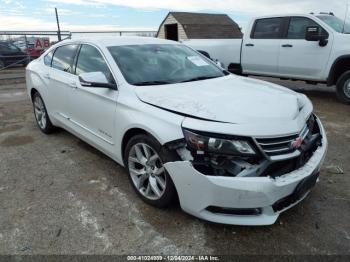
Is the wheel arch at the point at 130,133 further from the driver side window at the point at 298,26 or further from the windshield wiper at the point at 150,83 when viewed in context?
the driver side window at the point at 298,26

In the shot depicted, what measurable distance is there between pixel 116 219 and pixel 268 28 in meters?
6.68

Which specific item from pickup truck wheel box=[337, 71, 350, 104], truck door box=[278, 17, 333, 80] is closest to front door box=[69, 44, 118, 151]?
truck door box=[278, 17, 333, 80]

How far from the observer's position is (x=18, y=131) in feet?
18.9

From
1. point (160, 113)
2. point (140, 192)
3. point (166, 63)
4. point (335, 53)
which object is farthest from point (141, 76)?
point (335, 53)

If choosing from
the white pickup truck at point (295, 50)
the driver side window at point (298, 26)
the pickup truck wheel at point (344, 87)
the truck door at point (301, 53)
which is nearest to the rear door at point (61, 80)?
the white pickup truck at point (295, 50)

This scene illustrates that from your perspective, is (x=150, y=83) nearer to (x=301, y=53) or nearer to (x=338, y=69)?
(x=301, y=53)

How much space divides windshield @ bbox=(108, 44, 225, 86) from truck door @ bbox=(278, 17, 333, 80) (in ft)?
13.0

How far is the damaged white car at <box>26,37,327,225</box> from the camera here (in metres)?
2.51

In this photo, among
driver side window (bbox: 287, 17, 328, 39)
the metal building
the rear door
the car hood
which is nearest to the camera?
the car hood

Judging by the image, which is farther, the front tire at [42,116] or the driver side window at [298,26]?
the driver side window at [298,26]

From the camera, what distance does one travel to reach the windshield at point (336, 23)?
7152mm

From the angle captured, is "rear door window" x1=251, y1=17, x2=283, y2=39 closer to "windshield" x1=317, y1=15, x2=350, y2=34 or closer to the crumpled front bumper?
"windshield" x1=317, y1=15, x2=350, y2=34

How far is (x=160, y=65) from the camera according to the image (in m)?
3.76

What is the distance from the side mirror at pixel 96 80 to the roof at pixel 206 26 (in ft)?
62.7
